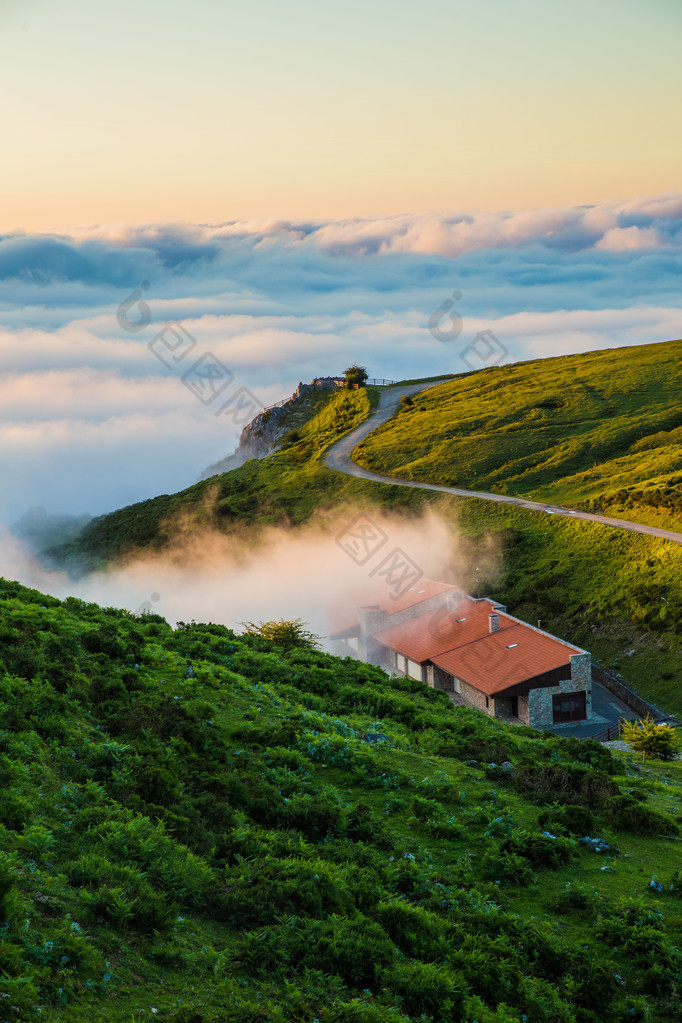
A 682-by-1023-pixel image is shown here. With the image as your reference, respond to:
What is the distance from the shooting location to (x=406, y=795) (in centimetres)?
A: 1794

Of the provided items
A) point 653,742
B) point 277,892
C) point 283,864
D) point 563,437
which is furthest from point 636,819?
point 563,437

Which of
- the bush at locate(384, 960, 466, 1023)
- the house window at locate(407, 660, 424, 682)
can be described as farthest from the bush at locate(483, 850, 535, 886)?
the house window at locate(407, 660, 424, 682)

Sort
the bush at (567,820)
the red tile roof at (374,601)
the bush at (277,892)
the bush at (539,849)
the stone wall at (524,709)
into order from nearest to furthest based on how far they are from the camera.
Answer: the bush at (277,892)
the bush at (539,849)
the bush at (567,820)
the stone wall at (524,709)
the red tile roof at (374,601)

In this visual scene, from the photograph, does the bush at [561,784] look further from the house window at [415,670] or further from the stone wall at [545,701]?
the house window at [415,670]

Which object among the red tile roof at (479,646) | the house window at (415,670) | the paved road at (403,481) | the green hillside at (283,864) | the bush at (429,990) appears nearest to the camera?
the green hillside at (283,864)

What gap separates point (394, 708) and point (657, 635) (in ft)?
126

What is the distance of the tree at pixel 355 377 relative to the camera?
160m

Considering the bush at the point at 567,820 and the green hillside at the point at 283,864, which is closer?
the green hillside at the point at 283,864

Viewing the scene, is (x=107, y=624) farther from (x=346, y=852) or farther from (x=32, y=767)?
(x=346, y=852)

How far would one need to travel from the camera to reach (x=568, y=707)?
1880 inches

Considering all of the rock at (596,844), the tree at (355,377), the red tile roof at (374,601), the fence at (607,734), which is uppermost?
the tree at (355,377)

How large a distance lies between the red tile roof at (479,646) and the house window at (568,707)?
2217 mm

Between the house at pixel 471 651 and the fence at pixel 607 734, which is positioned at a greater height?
the house at pixel 471 651

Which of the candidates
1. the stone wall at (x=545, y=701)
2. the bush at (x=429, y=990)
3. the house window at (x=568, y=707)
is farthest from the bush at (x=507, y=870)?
the house window at (x=568, y=707)
